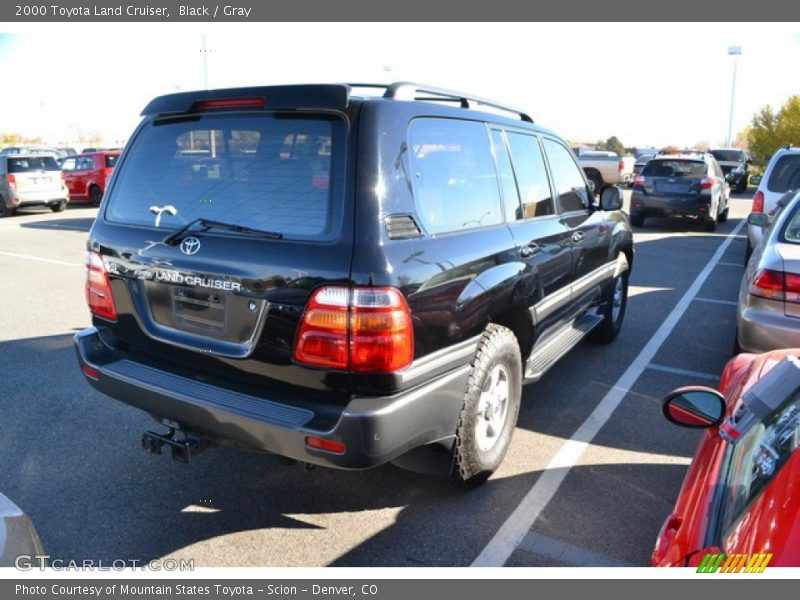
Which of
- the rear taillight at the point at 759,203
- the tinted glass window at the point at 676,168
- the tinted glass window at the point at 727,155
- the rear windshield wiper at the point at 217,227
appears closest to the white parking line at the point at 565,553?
the rear windshield wiper at the point at 217,227

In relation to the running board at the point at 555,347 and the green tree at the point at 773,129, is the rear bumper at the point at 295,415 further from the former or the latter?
the green tree at the point at 773,129

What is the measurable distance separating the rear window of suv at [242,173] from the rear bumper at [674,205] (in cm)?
1299

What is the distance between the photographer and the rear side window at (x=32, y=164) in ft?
59.9

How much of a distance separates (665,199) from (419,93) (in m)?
12.4

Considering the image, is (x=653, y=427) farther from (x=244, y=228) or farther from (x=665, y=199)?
(x=665, y=199)

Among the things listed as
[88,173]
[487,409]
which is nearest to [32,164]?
[88,173]

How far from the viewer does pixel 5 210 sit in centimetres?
1856

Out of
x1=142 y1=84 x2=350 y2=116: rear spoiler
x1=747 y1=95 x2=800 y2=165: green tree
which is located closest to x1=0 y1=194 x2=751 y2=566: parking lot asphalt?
x1=142 y1=84 x2=350 y2=116: rear spoiler

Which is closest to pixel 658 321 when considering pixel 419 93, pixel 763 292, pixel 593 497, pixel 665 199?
pixel 763 292

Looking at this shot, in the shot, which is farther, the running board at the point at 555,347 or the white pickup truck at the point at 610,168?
the white pickup truck at the point at 610,168

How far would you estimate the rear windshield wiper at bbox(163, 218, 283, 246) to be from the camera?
8.94 feet

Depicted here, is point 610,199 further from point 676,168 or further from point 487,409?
point 676,168

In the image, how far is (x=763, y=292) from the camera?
4348 mm

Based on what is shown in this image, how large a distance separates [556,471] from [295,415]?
1.75 meters
